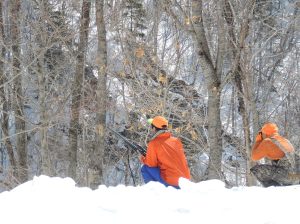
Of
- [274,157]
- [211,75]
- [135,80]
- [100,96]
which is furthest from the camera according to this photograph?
[135,80]

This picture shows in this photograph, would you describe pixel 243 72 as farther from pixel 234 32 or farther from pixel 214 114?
pixel 214 114

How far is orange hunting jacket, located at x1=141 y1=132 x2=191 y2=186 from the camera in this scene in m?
5.80

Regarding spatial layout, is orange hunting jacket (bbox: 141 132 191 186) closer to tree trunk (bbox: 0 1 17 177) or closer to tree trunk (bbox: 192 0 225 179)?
tree trunk (bbox: 192 0 225 179)

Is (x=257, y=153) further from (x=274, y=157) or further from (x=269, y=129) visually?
(x=269, y=129)

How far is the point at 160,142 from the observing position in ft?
19.1

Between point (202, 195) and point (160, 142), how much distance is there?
93.1 inches

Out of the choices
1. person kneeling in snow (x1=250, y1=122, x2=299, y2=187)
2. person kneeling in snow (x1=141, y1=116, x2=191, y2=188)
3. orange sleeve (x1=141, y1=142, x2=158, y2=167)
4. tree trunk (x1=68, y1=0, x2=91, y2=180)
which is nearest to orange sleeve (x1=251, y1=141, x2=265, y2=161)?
person kneeling in snow (x1=250, y1=122, x2=299, y2=187)

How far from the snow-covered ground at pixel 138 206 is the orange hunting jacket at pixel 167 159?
6.78 ft

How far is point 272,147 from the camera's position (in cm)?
574

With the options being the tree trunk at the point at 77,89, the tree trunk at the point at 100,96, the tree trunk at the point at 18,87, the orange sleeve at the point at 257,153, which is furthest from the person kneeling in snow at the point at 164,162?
the tree trunk at the point at 18,87

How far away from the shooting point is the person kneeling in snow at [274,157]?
18.4ft

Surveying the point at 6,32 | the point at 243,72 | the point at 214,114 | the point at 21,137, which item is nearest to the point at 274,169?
the point at 214,114

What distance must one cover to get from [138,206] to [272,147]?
2.98m

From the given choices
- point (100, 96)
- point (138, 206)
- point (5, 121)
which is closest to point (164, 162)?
point (138, 206)
